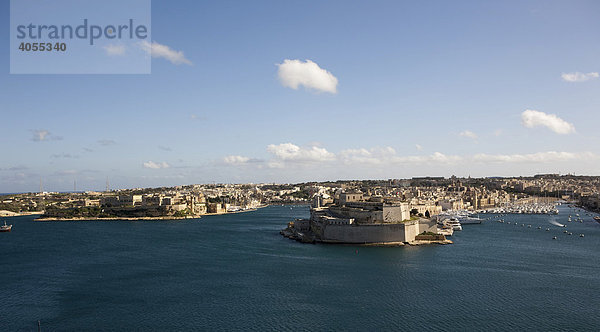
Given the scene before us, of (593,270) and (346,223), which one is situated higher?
(346,223)

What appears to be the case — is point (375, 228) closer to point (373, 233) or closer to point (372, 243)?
point (373, 233)

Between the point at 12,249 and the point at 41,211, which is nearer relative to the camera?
the point at 12,249

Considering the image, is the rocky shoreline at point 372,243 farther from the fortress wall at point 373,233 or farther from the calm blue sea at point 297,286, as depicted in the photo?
the calm blue sea at point 297,286

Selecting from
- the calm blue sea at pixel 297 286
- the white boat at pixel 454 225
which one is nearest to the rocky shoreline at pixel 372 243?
the calm blue sea at pixel 297 286

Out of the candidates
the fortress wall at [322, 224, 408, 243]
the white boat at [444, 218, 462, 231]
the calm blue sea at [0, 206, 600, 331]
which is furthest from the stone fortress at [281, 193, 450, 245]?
the white boat at [444, 218, 462, 231]

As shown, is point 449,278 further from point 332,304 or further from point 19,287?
point 19,287

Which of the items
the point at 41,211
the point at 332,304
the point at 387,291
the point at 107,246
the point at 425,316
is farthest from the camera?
the point at 41,211

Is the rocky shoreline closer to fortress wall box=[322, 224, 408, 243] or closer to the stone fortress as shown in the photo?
the stone fortress

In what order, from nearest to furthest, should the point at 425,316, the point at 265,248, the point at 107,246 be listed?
1. the point at 425,316
2. the point at 265,248
3. the point at 107,246

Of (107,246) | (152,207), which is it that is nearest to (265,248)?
(107,246)
